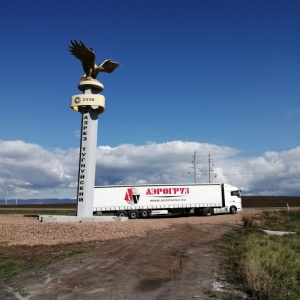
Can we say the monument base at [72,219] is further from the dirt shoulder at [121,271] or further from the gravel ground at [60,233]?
the dirt shoulder at [121,271]

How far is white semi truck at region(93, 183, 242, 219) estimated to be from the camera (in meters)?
45.4

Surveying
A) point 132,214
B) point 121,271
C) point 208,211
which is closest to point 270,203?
point 208,211

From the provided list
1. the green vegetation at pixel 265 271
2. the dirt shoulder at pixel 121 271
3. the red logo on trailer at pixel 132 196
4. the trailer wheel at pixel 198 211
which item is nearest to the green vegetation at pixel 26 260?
the dirt shoulder at pixel 121 271

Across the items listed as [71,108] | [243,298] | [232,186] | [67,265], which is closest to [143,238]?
[67,265]

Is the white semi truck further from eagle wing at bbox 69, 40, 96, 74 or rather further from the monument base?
eagle wing at bbox 69, 40, 96, 74

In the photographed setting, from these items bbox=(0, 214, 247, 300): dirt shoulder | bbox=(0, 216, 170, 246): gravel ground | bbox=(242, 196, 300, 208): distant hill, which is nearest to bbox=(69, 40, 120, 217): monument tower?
bbox=(0, 216, 170, 246): gravel ground

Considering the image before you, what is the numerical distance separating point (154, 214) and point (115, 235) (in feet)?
78.6

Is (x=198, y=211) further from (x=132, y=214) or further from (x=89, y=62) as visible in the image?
(x=89, y=62)

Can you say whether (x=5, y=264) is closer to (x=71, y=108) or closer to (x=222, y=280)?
Answer: (x=222, y=280)

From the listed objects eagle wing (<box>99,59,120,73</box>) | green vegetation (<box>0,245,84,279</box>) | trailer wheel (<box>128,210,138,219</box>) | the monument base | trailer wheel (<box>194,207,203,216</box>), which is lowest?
green vegetation (<box>0,245,84,279</box>)

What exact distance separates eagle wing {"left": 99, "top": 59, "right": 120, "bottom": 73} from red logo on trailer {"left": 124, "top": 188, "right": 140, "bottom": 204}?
1733 centimetres

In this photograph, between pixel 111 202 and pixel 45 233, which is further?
pixel 111 202

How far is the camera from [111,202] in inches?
1789

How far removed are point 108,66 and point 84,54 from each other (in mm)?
2621
